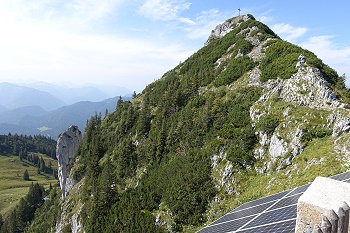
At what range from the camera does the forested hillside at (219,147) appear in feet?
93.3

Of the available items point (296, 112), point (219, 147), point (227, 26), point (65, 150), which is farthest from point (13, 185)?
point (296, 112)

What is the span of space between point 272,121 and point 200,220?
53.8ft

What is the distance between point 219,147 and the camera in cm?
3694

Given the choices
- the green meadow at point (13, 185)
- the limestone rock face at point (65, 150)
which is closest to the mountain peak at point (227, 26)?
the limestone rock face at point (65, 150)

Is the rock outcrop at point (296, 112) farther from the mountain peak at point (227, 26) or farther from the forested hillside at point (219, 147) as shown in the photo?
the mountain peak at point (227, 26)

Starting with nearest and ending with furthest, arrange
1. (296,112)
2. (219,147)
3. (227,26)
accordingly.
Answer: (296,112) < (219,147) < (227,26)

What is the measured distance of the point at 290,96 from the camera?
113ft

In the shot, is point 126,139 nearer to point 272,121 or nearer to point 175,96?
point 175,96

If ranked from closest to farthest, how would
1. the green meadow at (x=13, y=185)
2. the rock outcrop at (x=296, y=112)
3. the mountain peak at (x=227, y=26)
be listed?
the rock outcrop at (x=296, y=112) < the mountain peak at (x=227, y=26) < the green meadow at (x=13, y=185)

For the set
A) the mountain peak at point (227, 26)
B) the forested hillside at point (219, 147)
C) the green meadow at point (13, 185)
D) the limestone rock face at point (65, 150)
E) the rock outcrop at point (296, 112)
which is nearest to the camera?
the rock outcrop at point (296, 112)

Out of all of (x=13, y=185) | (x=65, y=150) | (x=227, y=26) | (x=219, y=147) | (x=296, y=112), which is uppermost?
(x=227, y=26)

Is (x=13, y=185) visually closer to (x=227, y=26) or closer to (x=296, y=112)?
(x=227, y=26)

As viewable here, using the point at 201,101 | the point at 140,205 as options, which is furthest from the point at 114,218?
the point at 201,101

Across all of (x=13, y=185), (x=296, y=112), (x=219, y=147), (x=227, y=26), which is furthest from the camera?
(x=13, y=185)
